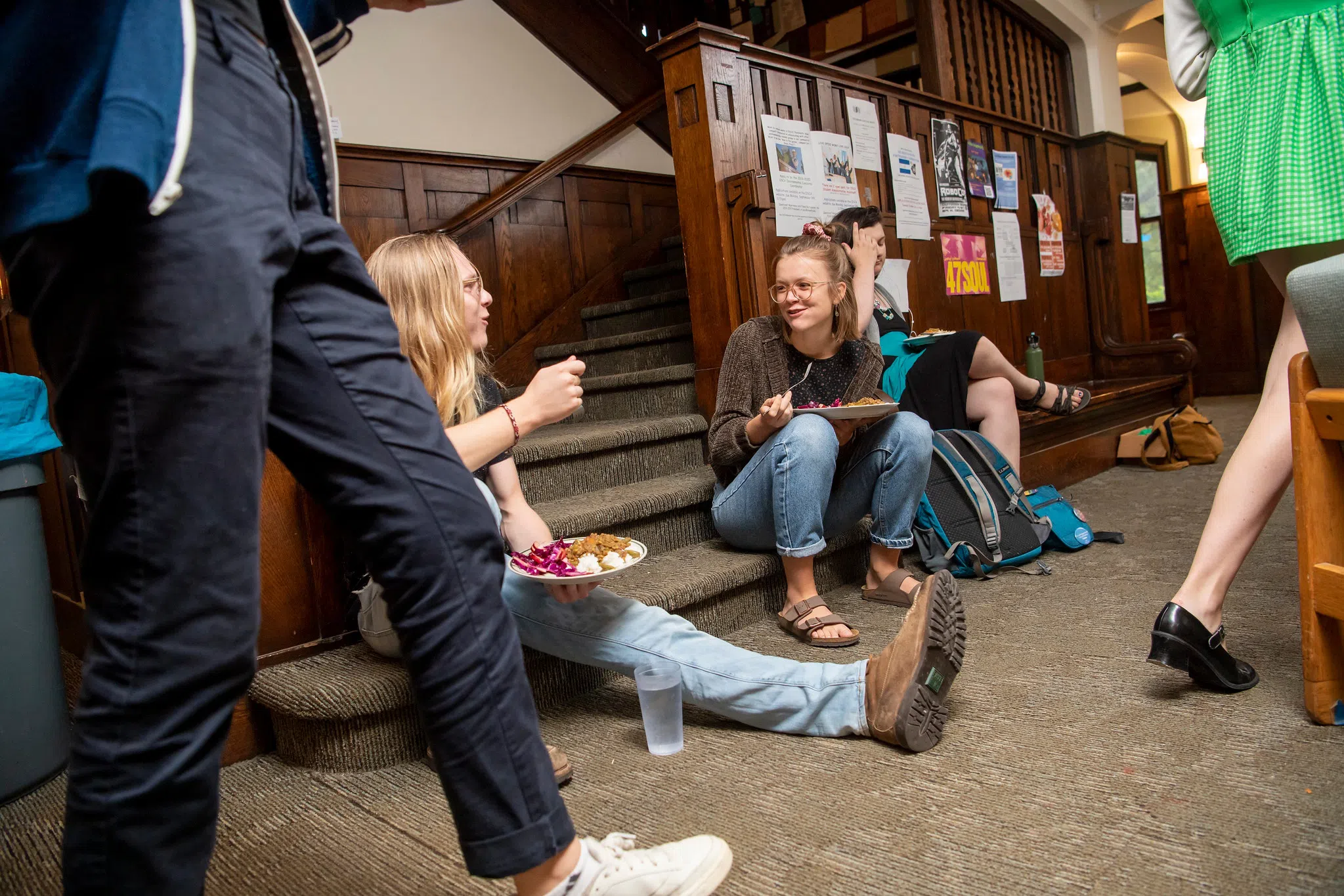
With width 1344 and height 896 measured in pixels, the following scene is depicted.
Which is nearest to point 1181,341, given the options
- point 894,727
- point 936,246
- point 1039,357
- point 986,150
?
point 1039,357

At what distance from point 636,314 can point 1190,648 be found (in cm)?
272

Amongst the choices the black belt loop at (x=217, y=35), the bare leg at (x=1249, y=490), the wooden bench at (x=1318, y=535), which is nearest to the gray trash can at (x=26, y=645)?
the black belt loop at (x=217, y=35)

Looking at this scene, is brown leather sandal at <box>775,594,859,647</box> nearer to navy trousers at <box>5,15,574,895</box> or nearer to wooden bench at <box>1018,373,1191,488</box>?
navy trousers at <box>5,15,574,895</box>

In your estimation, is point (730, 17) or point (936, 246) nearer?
point (936, 246)

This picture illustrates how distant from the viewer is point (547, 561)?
1.42 meters

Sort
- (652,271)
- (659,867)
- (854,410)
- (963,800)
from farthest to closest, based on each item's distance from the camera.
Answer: (652,271) → (854,410) → (963,800) → (659,867)

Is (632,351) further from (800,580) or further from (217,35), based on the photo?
(217,35)

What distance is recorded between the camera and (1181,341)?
14.3ft

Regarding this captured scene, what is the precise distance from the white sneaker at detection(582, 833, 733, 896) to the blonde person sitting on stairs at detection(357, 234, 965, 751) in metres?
0.49

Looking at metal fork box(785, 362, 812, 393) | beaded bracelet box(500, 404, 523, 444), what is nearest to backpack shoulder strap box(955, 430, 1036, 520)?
metal fork box(785, 362, 812, 393)

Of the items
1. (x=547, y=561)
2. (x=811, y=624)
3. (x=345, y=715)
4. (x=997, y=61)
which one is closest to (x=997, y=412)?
(x=811, y=624)

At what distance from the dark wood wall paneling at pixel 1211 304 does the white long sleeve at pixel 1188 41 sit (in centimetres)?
560

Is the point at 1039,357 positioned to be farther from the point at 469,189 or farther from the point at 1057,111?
the point at 469,189

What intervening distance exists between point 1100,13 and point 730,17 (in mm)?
2211
